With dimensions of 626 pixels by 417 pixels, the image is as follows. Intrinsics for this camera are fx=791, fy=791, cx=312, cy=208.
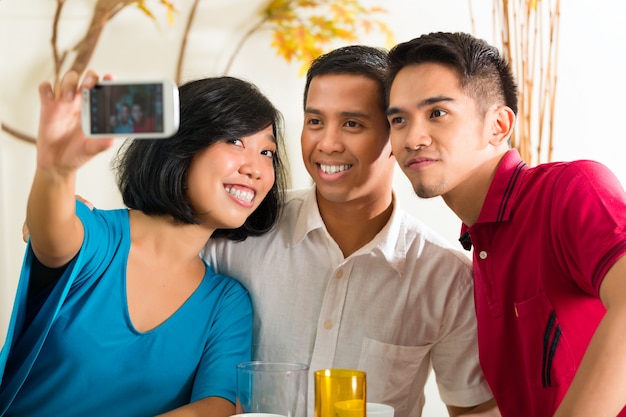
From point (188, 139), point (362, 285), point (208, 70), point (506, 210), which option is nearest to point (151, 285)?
point (188, 139)

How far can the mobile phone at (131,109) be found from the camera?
117 centimetres

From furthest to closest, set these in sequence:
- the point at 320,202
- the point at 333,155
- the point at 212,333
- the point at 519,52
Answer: the point at 519,52 < the point at 320,202 < the point at 333,155 < the point at 212,333

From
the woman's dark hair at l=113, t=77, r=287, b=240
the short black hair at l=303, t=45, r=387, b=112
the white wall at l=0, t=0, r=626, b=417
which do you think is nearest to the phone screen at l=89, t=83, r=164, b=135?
the woman's dark hair at l=113, t=77, r=287, b=240

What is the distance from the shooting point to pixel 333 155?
190 cm

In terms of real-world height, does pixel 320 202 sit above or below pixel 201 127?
below

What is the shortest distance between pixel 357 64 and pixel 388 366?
74 centimetres

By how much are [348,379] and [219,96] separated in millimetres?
853

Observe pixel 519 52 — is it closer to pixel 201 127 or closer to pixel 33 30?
pixel 201 127

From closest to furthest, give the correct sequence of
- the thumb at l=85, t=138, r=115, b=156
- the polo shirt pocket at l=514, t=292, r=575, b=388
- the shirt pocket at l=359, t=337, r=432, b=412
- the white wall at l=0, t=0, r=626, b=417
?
the thumb at l=85, t=138, r=115, b=156 → the polo shirt pocket at l=514, t=292, r=575, b=388 → the shirt pocket at l=359, t=337, r=432, b=412 → the white wall at l=0, t=0, r=626, b=417

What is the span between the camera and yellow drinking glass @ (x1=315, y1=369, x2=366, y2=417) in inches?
44.4

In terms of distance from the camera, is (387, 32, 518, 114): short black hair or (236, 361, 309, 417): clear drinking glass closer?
(236, 361, 309, 417): clear drinking glass

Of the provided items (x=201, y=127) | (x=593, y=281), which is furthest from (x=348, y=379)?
(x=201, y=127)

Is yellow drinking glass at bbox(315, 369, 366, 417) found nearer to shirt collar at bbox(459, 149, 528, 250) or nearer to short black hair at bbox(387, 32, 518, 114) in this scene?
shirt collar at bbox(459, 149, 528, 250)

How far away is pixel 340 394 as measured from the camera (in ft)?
3.72
